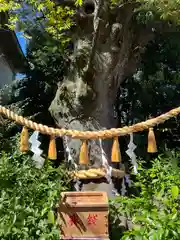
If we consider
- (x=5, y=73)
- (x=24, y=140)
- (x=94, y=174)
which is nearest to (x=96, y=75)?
(x=94, y=174)

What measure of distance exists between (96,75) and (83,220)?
224cm

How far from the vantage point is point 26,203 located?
88.7 inches

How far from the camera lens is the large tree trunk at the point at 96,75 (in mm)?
4156

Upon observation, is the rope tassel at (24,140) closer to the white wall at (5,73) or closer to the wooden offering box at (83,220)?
the wooden offering box at (83,220)

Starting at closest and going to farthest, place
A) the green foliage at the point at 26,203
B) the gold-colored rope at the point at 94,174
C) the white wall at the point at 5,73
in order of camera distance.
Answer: the green foliage at the point at 26,203 → the gold-colored rope at the point at 94,174 → the white wall at the point at 5,73

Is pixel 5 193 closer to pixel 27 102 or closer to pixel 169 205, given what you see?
pixel 169 205

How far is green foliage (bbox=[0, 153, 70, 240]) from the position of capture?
1.94 metres

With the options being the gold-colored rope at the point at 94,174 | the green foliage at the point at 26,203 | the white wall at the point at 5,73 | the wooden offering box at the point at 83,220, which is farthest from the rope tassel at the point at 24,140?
the white wall at the point at 5,73

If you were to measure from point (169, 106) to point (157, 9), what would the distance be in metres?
3.67

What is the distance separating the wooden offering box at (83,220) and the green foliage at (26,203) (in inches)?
4.4

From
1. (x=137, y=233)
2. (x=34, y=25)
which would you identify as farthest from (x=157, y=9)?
(x=34, y=25)

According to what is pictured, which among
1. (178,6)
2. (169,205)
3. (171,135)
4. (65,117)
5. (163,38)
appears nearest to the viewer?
(169,205)

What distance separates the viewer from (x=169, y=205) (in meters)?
1.96

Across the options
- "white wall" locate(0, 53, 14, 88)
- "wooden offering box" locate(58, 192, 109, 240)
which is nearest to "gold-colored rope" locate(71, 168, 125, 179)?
"wooden offering box" locate(58, 192, 109, 240)
